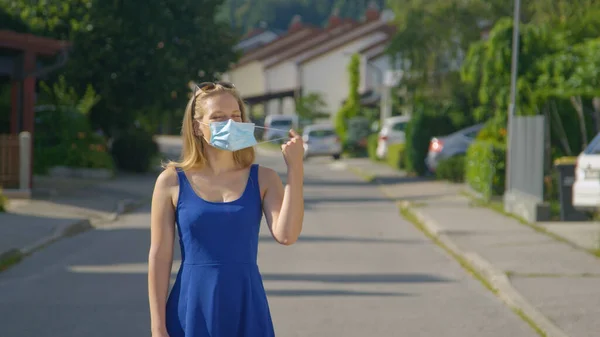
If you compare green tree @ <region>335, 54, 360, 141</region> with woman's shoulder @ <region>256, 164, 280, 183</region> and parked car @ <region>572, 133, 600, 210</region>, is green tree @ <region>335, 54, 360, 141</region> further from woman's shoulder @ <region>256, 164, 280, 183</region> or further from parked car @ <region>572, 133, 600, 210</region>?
woman's shoulder @ <region>256, 164, 280, 183</region>

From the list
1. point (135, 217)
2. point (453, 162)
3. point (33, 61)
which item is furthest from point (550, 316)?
point (453, 162)

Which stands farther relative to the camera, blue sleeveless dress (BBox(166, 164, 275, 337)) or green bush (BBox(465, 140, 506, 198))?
green bush (BBox(465, 140, 506, 198))

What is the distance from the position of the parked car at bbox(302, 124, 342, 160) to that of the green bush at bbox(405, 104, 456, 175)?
44.7 ft

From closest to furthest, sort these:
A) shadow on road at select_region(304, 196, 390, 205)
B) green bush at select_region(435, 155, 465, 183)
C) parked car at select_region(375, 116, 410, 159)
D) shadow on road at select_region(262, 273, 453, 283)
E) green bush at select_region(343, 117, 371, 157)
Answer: shadow on road at select_region(262, 273, 453, 283)
shadow on road at select_region(304, 196, 390, 205)
green bush at select_region(435, 155, 465, 183)
parked car at select_region(375, 116, 410, 159)
green bush at select_region(343, 117, 371, 157)

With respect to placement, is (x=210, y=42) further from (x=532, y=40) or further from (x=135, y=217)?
(x=135, y=217)

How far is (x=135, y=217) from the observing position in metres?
18.9

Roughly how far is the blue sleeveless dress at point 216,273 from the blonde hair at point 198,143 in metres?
0.17

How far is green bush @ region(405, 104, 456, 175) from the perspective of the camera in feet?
104

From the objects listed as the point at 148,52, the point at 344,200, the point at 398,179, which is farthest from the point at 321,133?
the point at 344,200

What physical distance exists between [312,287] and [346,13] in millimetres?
124326

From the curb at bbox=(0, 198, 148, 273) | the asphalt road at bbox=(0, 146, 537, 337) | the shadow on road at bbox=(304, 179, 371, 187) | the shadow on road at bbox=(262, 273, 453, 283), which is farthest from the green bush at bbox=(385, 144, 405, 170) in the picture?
the shadow on road at bbox=(262, 273, 453, 283)

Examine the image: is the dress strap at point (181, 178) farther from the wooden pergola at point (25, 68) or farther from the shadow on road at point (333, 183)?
the shadow on road at point (333, 183)

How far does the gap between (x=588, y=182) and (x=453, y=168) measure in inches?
515

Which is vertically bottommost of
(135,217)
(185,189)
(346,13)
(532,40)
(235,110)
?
(135,217)
